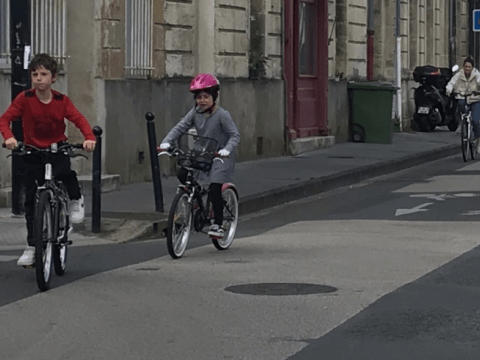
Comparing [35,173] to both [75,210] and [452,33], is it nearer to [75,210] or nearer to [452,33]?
[75,210]

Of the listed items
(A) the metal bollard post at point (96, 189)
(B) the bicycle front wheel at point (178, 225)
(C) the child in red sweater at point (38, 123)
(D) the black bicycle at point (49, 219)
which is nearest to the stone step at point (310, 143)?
(A) the metal bollard post at point (96, 189)

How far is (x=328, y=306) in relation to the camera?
8.82 m

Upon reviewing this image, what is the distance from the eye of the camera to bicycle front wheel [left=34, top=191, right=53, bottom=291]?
9.41 metres

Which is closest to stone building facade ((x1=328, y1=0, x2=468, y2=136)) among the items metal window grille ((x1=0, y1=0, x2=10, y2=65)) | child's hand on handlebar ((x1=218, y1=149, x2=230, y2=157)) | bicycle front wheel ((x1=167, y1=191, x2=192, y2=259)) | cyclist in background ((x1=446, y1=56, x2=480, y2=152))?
cyclist in background ((x1=446, y1=56, x2=480, y2=152))

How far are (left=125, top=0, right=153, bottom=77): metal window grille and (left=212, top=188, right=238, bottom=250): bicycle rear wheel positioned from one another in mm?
6742

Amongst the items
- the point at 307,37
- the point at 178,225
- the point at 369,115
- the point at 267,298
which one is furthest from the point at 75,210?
the point at 369,115

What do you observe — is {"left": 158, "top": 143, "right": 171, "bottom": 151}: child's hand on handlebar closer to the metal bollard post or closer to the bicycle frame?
the bicycle frame

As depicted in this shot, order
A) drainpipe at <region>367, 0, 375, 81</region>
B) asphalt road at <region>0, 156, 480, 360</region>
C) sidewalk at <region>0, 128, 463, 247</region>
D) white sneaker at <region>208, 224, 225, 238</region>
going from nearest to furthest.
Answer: asphalt road at <region>0, 156, 480, 360</region> < white sneaker at <region>208, 224, 225, 238</region> < sidewalk at <region>0, 128, 463, 247</region> < drainpipe at <region>367, 0, 375, 81</region>

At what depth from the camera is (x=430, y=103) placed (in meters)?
33.6

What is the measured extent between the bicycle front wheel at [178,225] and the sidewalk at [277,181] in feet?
5.03

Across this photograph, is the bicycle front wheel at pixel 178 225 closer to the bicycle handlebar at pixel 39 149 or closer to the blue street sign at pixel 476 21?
the bicycle handlebar at pixel 39 149

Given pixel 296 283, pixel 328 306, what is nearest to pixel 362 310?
pixel 328 306

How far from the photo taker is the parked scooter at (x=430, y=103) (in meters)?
33.6

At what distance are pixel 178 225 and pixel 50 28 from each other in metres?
6.15
